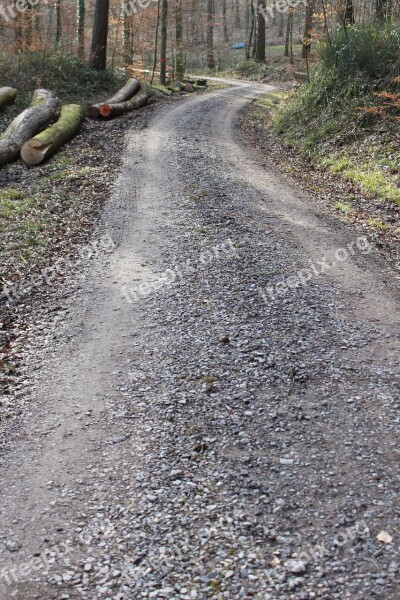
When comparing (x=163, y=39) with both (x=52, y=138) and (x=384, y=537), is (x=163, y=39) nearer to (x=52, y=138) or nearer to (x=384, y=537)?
(x=52, y=138)

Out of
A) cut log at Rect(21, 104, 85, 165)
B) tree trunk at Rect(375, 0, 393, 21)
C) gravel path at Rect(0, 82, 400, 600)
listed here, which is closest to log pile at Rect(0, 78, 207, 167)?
cut log at Rect(21, 104, 85, 165)

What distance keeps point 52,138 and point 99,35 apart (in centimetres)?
1034

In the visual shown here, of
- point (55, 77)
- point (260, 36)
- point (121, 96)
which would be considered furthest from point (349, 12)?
point (260, 36)

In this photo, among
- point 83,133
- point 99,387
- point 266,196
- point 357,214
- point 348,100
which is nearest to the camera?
point 99,387

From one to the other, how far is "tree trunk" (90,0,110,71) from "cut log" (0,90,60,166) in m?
5.98

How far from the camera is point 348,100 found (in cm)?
1648

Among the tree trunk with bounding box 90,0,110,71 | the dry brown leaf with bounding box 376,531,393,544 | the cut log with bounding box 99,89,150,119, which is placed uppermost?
the tree trunk with bounding box 90,0,110,71

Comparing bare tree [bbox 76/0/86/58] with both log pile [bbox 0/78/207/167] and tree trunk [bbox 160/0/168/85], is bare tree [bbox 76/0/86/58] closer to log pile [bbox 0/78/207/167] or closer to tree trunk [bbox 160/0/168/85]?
log pile [bbox 0/78/207/167]

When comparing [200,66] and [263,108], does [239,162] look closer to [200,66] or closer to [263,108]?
[263,108]

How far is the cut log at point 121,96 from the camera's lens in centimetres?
1941

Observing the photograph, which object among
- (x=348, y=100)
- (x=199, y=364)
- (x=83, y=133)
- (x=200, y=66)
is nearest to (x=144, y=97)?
(x=83, y=133)

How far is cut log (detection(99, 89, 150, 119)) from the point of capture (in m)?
19.6

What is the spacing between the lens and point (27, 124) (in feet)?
50.5

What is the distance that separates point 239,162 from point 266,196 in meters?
3.20
